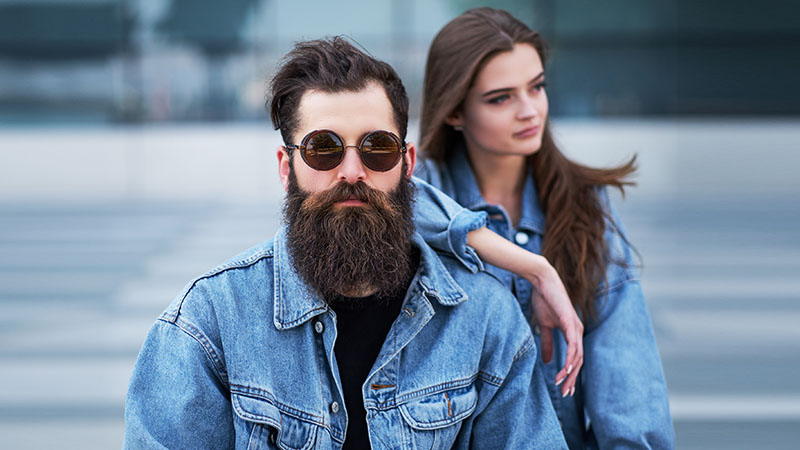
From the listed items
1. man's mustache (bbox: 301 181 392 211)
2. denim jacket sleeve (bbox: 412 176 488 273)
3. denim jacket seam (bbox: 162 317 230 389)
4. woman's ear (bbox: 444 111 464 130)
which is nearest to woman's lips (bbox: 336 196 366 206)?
man's mustache (bbox: 301 181 392 211)

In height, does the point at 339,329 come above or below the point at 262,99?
below

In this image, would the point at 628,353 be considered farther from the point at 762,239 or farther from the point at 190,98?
the point at 190,98

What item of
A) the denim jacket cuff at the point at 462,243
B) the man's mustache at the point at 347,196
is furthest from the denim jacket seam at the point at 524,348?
the man's mustache at the point at 347,196

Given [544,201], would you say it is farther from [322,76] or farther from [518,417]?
[322,76]

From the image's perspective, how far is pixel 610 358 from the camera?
2348mm

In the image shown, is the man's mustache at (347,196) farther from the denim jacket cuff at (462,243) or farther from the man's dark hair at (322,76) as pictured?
the denim jacket cuff at (462,243)

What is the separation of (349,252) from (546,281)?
616mm

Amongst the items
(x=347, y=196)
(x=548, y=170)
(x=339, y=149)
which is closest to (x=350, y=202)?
(x=347, y=196)

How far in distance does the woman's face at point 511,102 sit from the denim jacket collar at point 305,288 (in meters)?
0.62

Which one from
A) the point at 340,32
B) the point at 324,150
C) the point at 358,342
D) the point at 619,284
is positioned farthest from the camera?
the point at 340,32

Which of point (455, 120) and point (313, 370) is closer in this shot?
point (313, 370)

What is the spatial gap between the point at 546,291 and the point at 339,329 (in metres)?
0.60

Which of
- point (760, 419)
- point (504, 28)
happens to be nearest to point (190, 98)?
point (760, 419)

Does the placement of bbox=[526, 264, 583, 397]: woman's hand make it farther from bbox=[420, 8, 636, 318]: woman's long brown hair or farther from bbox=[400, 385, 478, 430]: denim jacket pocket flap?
bbox=[400, 385, 478, 430]: denim jacket pocket flap
